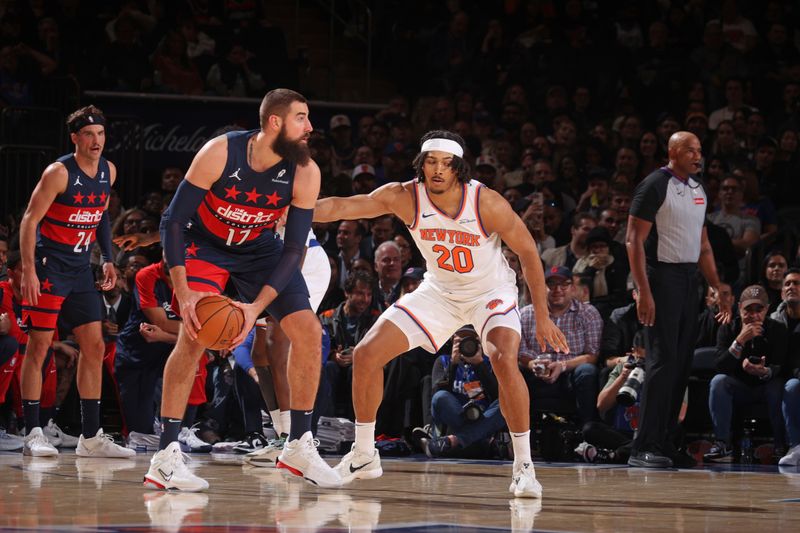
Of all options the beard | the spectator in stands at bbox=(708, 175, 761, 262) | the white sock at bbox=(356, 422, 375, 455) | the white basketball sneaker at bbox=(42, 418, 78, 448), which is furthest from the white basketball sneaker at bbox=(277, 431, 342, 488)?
the spectator in stands at bbox=(708, 175, 761, 262)

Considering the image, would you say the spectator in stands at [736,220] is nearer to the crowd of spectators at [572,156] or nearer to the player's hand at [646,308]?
the crowd of spectators at [572,156]

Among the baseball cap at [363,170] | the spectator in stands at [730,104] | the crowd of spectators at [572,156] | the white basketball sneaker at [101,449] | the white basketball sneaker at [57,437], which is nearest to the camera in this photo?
the white basketball sneaker at [101,449]

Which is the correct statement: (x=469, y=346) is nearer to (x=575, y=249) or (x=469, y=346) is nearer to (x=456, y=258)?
(x=575, y=249)

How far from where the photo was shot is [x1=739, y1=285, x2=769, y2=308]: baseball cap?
9023 millimetres

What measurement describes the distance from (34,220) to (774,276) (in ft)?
17.9

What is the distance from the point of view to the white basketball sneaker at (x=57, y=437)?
369 inches

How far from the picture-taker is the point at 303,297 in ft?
20.9

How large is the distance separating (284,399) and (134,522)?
3.14 m

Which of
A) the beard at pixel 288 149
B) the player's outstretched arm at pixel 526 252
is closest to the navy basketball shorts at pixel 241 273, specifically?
the beard at pixel 288 149

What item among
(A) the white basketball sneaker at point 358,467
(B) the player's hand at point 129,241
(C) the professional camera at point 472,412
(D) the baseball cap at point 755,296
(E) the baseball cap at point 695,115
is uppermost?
(E) the baseball cap at point 695,115

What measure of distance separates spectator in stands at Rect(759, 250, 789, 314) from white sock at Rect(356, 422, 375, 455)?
4.13 m

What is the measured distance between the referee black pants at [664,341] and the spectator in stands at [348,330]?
9.27 ft

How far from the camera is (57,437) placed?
947 centimetres

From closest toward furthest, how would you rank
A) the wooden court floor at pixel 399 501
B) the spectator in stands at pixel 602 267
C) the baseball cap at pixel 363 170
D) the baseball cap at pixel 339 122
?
the wooden court floor at pixel 399 501 → the spectator in stands at pixel 602 267 → the baseball cap at pixel 363 170 → the baseball cap at pixel 339 122
